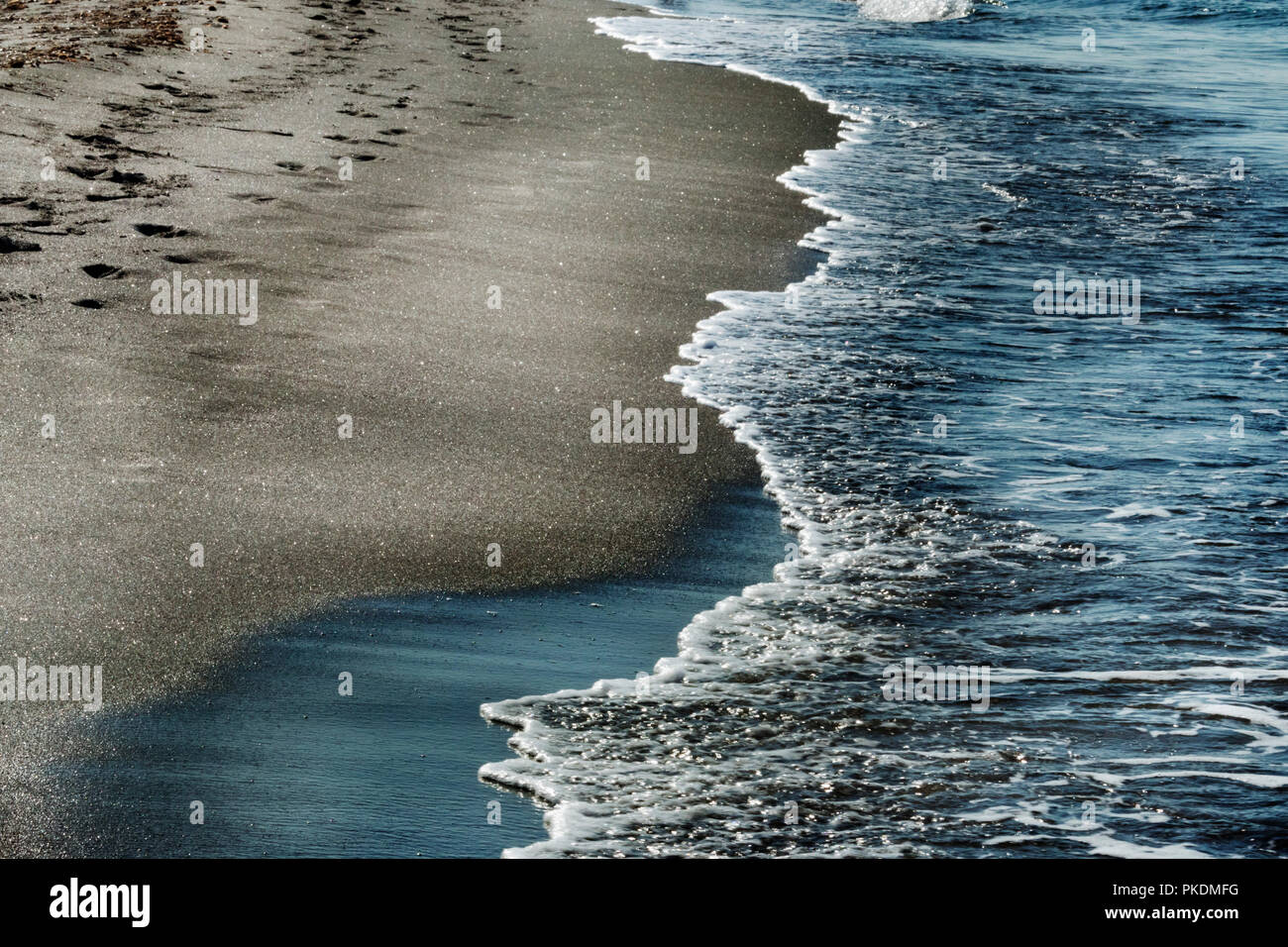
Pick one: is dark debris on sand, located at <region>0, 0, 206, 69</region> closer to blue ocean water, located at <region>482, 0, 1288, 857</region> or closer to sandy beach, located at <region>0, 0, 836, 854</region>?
sandy beach, located at <region>0, 0, 836, 854</region>

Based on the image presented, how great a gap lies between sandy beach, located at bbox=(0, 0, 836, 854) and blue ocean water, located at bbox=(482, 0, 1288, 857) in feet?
2.05

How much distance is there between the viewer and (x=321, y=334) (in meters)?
7.04

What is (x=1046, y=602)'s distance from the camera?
16.9ft

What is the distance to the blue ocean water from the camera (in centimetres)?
395

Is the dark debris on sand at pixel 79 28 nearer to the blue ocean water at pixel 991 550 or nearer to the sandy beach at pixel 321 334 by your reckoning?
the sandy beach at pixel 321 334

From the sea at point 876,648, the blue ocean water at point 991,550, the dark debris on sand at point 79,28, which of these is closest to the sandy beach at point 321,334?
the dark debris on sand at point 79,28

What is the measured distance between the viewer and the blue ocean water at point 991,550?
13.0 feet

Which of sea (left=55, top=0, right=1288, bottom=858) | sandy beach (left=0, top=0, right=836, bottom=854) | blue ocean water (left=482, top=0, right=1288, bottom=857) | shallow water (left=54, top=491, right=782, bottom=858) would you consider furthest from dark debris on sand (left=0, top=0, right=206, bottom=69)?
shallow water (left=54, top=491, right=782, bottom=858)

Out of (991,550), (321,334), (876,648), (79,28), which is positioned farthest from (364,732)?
(79,28)

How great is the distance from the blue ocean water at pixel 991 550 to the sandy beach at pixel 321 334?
0.63m

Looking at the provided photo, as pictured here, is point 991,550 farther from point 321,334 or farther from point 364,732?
point 321,334

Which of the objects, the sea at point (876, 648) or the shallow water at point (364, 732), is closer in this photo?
the shallow water at point (364, 732)

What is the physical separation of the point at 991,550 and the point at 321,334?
11.6 ft
